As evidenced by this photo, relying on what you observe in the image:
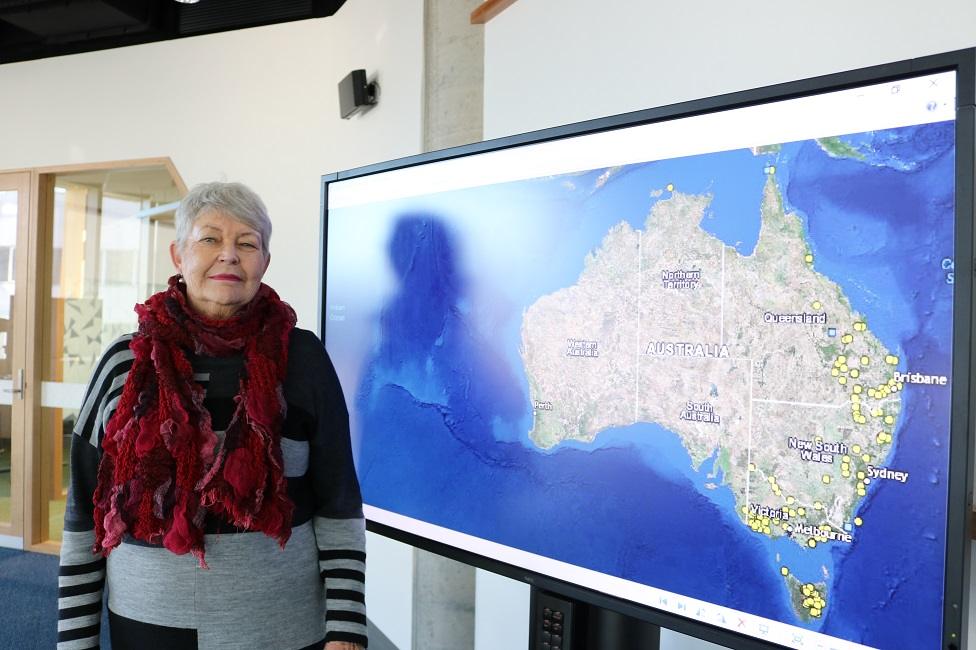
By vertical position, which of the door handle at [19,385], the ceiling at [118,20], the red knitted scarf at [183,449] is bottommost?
the door handle at [19,385]

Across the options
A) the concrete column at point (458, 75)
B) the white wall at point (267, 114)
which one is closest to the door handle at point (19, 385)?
the white wall at point (267, 114)

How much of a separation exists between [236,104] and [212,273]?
3257 millimetres

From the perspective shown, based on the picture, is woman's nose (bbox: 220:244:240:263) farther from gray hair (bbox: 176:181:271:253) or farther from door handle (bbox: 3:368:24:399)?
door handle (bbox: 3:368:24:399)

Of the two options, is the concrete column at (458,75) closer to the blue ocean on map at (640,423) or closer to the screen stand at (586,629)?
the blue ocean on map at (640,423)

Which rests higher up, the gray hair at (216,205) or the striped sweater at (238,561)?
the gray hair at (216,205)

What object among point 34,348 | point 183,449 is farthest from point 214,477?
point 34,348

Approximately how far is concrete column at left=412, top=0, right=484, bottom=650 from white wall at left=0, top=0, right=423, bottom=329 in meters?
0.12

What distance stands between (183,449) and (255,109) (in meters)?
3.31

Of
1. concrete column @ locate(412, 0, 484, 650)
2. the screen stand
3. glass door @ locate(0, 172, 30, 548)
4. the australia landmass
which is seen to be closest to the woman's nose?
the australia landmass

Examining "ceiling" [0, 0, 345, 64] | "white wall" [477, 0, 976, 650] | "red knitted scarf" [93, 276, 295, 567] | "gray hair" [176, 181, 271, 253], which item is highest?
"ceiling" [0, 0, 345, 64]

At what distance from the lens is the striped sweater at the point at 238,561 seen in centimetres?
140

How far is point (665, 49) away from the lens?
5.63ft

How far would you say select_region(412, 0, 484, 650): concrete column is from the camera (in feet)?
9.00

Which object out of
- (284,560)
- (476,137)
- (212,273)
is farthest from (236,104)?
(284,560)
